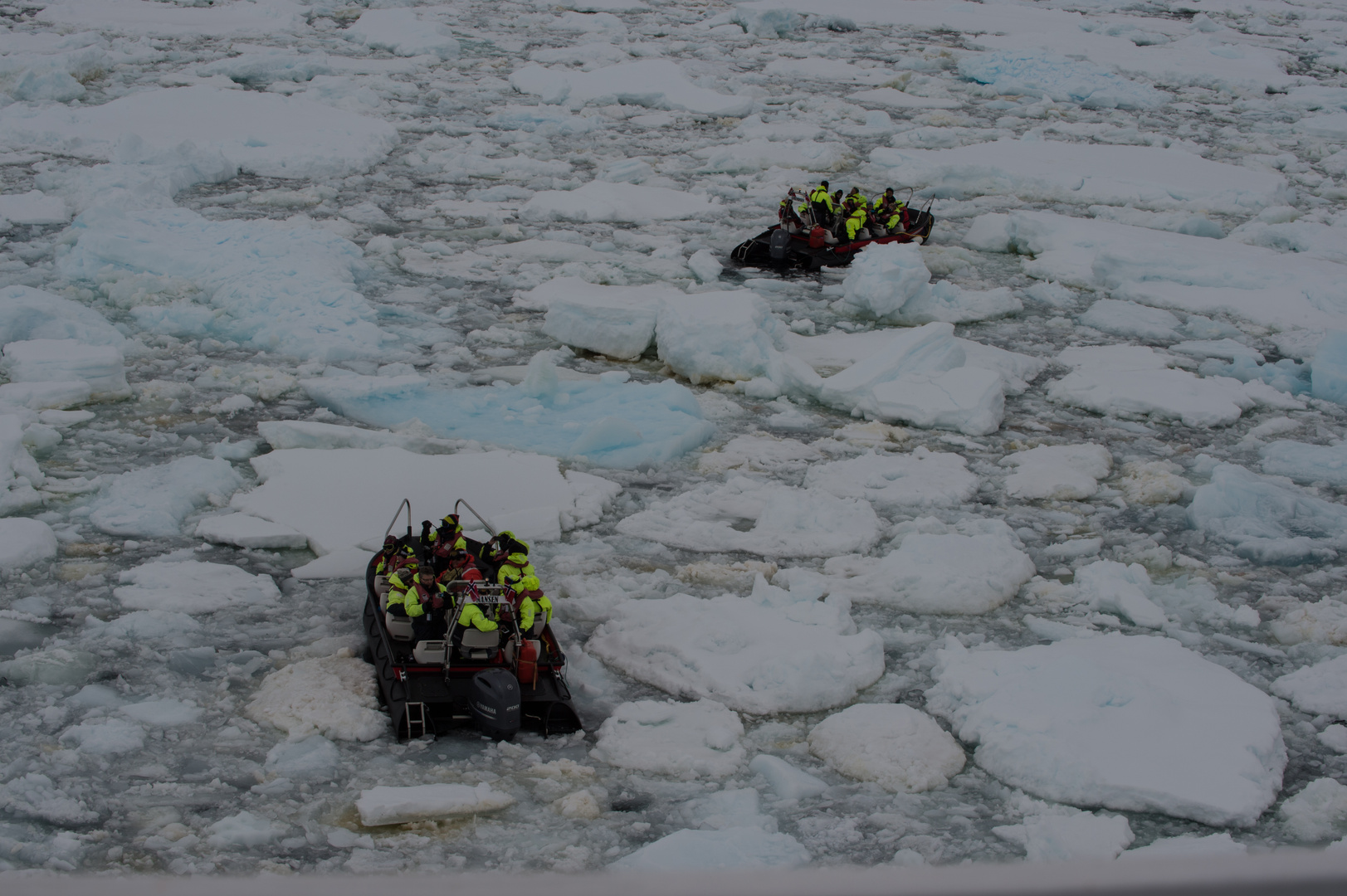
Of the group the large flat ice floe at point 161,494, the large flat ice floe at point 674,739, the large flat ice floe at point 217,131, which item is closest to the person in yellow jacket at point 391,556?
the large flat ice floe at point 674,739

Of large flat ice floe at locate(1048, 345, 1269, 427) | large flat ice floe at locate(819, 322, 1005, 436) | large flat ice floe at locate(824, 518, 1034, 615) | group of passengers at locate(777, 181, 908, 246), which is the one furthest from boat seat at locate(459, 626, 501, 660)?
group of passengers at locate(777, 181, 908, 246)

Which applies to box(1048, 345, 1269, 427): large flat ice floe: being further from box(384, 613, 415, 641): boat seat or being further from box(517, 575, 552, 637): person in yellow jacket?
box(384, 613, 415, 641): boat seat

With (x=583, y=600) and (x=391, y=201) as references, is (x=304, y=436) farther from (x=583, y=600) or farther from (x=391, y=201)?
(x=391, y=201)

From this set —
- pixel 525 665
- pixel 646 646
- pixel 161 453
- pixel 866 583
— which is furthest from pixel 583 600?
pixel 161 453

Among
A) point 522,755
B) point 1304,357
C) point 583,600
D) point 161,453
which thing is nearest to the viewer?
point 522,755

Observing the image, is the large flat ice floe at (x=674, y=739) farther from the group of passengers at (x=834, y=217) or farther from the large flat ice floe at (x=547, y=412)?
the group of passengers at (x=834, y=217)

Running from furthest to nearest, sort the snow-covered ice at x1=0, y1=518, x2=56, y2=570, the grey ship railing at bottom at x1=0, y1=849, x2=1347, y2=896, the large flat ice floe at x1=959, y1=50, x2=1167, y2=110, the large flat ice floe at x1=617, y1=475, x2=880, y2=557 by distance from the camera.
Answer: the large flat ice floe at x1=959, y1=50, x2=1167, y2=110
the large flat ice floe at x1=617, y1=475, x2=880, y2=557
the snow-covered ice at x1=0, y1=518, x2=56, y2=570
the grey ship railing at bottom at x1=0, y1=849, x2=1347, y2=896
